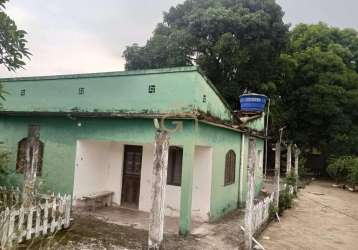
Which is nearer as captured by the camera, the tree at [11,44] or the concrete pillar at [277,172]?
the tree at [11,44]

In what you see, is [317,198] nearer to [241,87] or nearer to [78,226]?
[241,87]

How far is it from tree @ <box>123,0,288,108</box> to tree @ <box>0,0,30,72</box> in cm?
1600

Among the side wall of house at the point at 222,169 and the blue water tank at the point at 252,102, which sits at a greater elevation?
the blue water tank at the point at 252,102

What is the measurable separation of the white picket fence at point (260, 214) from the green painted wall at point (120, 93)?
300 cm

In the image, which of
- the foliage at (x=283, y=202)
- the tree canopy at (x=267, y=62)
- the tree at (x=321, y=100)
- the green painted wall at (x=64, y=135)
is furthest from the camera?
the tree at (x=321, y=100)

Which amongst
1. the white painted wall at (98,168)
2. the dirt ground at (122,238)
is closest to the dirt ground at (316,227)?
the dirt ground at (122,238)

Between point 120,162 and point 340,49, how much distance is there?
23.4 meters

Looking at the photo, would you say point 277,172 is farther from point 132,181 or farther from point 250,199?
point 132,181

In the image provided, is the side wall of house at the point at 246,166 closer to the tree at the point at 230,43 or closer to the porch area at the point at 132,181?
the porch area at the point at 132,181

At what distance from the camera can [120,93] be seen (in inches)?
356

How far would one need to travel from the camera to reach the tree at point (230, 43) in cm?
2078

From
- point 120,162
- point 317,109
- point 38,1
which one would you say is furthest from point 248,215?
point 317,109

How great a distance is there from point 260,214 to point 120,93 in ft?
17.5

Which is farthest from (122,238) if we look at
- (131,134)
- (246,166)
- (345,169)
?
(345,169)
